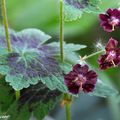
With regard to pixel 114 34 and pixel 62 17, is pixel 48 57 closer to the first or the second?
pixel 62 17

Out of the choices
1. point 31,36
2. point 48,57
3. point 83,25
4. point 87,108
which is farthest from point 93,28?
point 48,57

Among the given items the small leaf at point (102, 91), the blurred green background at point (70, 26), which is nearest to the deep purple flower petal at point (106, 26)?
the small leaf at point (102, 91)

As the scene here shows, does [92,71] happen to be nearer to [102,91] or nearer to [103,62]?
[103,62]

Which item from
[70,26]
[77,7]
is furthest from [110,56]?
[70,26]

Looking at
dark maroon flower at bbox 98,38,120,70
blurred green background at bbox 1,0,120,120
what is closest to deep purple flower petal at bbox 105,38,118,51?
dark maroon flower at bbox 98,38,120,70

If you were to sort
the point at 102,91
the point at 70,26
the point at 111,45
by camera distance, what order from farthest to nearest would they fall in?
the point at 70,26, the point at 102,91, the point at 111,45

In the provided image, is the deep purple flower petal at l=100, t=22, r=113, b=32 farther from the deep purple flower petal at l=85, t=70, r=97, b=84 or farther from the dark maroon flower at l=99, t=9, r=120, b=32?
the deep purple flower petal at l=85, t=70, r=97, b=84
